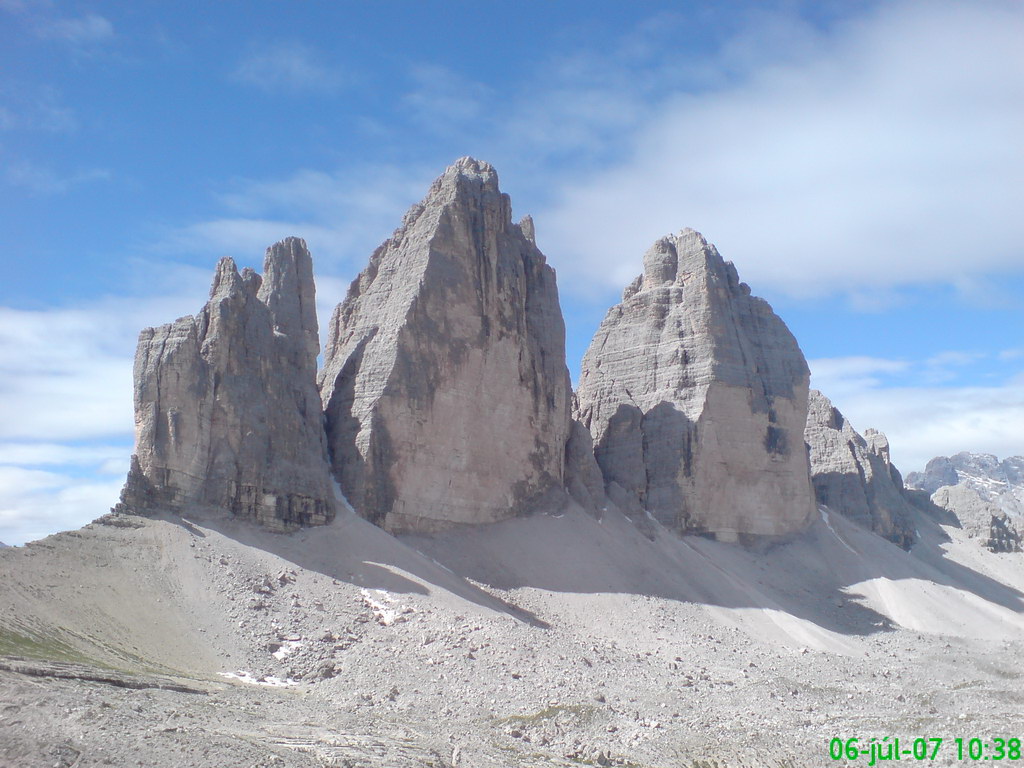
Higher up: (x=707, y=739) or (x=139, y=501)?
(x=139, y=501)

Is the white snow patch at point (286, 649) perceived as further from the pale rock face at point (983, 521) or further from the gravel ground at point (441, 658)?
the pale rock face at point (983, 521)

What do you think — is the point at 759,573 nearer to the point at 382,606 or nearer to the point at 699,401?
the point at 699,401

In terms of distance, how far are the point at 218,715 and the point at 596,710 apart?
10657mm

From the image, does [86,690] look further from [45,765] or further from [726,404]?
[726,404]

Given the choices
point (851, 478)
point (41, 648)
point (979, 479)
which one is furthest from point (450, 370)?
point (979, 479)

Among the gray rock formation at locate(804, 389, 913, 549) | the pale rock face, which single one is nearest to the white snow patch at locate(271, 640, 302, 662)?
the gray rock formation at locate(804, 389, 913, 549)

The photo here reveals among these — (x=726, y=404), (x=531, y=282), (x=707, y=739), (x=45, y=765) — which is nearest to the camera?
(x=45, y=765)

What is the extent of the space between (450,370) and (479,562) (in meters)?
8.86

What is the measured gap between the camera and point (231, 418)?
4047 cm

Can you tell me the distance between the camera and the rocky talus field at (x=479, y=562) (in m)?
26.6

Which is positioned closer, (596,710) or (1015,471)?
(596,710)

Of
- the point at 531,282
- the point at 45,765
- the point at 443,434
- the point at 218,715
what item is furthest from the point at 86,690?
the point at 531,282

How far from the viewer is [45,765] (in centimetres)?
1884

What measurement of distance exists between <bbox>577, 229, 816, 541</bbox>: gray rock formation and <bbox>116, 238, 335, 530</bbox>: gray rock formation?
63.8 ft
